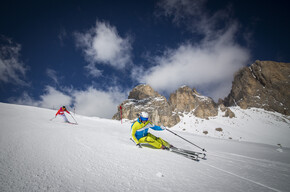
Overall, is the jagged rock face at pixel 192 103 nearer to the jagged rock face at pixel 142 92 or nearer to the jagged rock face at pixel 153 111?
the jagged rock face at pixel 142 92

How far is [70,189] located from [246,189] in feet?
8.44

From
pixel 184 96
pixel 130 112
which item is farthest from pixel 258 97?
pixel 130 112

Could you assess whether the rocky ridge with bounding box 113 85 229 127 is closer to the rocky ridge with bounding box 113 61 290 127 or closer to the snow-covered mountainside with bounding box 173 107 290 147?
the rocky ridge with bounding box 113 61 290 127

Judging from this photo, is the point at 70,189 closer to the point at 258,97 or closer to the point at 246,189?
the point at 246,189

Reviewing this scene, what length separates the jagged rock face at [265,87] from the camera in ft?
276

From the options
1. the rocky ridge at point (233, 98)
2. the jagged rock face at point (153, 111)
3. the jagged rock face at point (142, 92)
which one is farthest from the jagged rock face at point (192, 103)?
the jagged rock face at point (153, 111)

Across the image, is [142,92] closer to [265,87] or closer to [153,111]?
[153,111]

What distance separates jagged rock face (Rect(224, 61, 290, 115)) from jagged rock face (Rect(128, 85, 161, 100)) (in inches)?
2508

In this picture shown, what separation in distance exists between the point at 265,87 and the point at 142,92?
88296 millimetres

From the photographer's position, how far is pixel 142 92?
309 feet

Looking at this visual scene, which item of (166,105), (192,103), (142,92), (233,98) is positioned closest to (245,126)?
(192,103)

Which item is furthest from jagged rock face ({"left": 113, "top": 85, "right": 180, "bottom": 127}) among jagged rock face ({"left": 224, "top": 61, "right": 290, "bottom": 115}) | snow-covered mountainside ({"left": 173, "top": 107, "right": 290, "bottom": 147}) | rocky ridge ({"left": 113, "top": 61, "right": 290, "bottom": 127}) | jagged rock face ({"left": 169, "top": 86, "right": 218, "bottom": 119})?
jagged rock face ({"left": 224, "top": 61, "right": 290, "bottom": 115})

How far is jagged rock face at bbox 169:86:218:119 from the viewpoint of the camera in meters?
87.4

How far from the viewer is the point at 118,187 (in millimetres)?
1657
